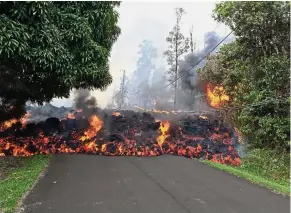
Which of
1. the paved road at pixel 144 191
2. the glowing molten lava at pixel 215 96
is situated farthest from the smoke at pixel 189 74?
the paved road at pixel 144 191

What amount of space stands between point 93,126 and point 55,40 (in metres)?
Result: 11.5

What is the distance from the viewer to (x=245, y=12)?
15.5 meters

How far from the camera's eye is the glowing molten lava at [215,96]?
27.8 m

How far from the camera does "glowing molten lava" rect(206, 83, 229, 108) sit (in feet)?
91.2

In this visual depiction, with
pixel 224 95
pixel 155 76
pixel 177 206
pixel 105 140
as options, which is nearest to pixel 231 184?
pixel 177 206

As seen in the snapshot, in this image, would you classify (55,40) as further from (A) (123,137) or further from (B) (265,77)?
(A) (123,137)

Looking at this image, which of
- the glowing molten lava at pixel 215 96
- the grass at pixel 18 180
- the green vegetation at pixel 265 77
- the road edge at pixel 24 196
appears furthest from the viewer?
the glowing molten lava at pixel 215 96

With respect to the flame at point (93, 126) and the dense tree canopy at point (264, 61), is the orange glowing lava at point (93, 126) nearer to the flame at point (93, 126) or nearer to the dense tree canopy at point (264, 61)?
the flame at point (93, 126)

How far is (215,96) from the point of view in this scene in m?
29.0

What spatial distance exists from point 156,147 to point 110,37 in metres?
7.22

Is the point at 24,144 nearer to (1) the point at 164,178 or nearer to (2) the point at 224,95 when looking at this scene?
(1) the point at 164,178

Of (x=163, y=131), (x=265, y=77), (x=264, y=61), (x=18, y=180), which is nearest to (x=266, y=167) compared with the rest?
(x=265, y=77)

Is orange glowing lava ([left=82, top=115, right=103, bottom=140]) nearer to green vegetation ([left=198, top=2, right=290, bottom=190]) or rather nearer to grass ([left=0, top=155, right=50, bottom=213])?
grass ([left=0, top=155, right=50, bottom=213])

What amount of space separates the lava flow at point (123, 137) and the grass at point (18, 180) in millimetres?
2783
